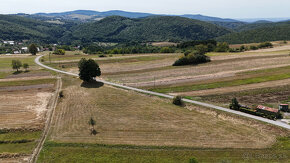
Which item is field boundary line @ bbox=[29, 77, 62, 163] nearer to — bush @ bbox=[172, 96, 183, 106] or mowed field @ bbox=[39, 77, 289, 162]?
mowed field @ bbox=[39, 77, 289, 162]

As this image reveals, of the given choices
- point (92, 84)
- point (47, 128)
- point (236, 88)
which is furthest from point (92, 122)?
point (236, 88)

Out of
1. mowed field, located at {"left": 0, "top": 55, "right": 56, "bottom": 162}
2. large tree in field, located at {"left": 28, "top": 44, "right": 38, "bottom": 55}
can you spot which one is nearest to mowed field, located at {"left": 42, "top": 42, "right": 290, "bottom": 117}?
mowed field, located at {"left": 0, "top": 55, "right": 56, "bottom": 162}

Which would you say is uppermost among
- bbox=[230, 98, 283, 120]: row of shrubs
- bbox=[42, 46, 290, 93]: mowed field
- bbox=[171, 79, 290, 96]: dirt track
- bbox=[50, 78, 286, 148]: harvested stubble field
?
bbox=[42, 46, 290, 93]: mowed field

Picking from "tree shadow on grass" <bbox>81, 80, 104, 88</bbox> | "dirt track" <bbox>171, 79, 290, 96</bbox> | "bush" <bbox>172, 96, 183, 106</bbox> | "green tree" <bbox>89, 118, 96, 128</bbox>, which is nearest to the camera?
"green tree" <bbox>89, 118, 96, 128</bbox>

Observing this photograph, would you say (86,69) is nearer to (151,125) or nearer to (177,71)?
(151,125)

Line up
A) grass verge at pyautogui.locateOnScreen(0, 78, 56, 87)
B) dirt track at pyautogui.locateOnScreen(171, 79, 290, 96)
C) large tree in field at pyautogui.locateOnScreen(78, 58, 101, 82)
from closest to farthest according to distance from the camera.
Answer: dirt track at pyautogui.locateOnScreen(171, 79, 290, 96) < large tree in field at pyautogui.locateOnScreen(78, 58, 101, 82) < grass verge at pyautogui.locateOnScreen(0, 78, 56, 87)

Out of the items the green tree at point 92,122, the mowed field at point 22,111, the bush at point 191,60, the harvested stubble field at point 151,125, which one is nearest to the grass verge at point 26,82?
the mowed field at point 22,111

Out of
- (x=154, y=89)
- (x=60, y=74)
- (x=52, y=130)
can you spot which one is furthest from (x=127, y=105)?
(x=60, y=74)
